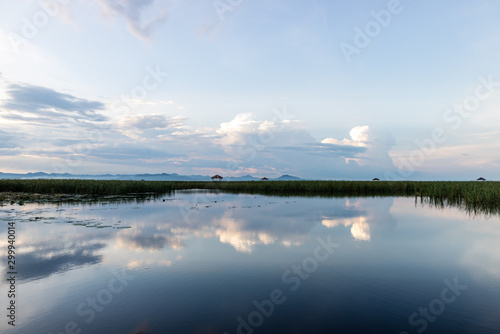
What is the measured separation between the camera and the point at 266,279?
25.8ft

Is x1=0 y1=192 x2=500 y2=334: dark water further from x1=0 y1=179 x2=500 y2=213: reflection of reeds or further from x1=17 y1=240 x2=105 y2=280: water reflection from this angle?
x1=0 y1=179 x2=500 y2=213: reflection of reeds

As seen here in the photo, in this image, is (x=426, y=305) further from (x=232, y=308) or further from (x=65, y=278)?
(x=65, y=278)

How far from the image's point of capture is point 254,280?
7.77 metres

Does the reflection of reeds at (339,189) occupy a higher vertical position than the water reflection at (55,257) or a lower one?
higher

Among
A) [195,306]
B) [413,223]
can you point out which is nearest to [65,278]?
[195,306]

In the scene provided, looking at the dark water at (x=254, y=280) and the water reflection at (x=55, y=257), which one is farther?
the water reflection at (x=55, y=257)

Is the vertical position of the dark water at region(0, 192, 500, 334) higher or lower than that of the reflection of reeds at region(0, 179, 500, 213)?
lower

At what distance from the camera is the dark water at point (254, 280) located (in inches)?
218

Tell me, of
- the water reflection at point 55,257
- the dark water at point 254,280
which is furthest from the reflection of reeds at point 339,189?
the water reflection at point 55,257

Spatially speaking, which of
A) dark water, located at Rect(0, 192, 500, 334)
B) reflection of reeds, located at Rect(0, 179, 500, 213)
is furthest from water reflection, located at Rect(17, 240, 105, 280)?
reflection of reeds, located at Rect(0, 179, 500, 213)

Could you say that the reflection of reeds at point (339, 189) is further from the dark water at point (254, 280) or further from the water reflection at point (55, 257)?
the water reflection at point (55, 257)

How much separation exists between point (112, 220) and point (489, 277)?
58.0ft

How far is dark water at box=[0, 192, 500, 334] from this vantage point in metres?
5.53

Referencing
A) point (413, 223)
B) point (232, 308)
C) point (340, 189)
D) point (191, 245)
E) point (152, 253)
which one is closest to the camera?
point (232, 308)
